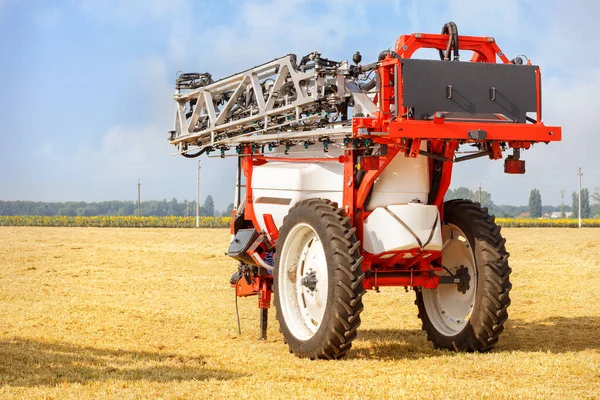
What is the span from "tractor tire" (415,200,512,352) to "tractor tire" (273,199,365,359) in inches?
60.3

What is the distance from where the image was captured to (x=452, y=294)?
10.3 metres

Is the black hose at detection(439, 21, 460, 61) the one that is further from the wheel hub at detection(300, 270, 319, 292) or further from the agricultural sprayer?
the wheel hub at detection(300, 270, 319, 292)

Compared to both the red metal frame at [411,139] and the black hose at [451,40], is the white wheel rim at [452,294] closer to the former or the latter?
the red metal frame at [411,139]

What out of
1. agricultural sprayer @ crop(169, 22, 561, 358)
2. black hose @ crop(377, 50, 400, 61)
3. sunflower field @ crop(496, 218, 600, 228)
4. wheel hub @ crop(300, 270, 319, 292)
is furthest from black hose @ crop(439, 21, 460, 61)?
sunflower field @ crop(496, 218, 600, 228)

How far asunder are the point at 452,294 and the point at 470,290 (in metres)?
0.38

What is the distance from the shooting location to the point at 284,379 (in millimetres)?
8133

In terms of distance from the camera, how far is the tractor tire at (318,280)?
8.73 m

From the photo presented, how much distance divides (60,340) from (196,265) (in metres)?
10.8

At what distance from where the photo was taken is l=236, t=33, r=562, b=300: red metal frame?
8570mm

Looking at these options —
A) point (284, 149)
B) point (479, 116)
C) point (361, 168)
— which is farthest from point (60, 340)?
point (479, 116)

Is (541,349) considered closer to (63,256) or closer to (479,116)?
(479,116)

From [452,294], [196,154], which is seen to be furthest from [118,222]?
[452,294]

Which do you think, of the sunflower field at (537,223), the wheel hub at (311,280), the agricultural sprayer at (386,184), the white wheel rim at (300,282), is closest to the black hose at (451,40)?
the agricultural sprayer at (386,184)

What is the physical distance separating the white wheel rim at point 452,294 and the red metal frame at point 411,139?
0.24m
